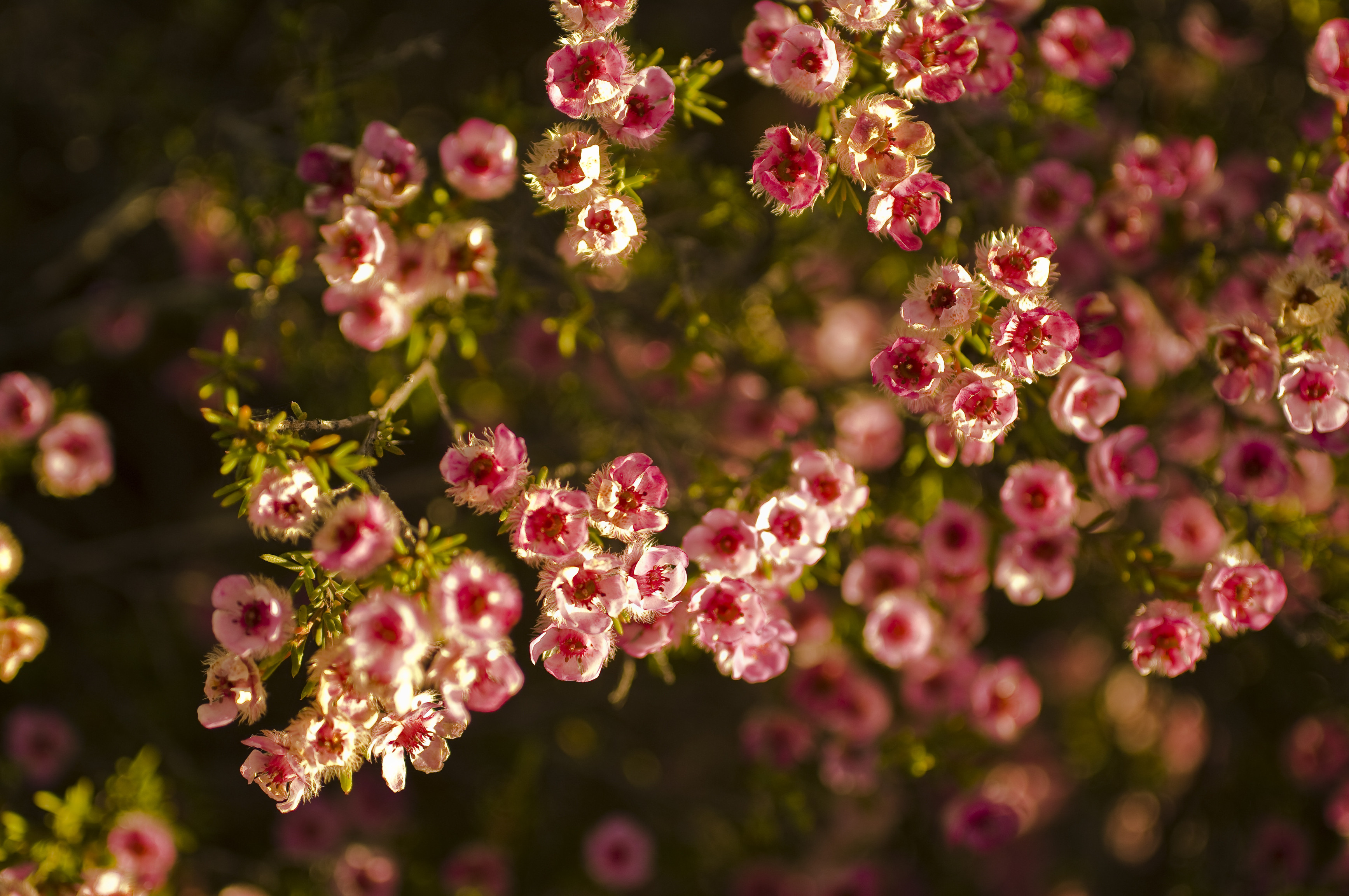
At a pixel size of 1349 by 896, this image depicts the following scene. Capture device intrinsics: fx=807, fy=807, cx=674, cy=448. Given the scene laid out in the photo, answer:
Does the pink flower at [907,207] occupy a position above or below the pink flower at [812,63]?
below

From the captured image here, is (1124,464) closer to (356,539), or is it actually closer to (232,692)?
(356,539)

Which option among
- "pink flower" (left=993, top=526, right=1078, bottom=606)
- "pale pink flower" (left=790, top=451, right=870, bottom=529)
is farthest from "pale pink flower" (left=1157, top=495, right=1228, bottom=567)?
"pale pink flower" (left=790, top=451, right=870, bottom=529)

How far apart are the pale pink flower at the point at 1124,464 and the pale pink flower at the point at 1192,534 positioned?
4.68 ft

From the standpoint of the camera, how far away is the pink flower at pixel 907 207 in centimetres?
238

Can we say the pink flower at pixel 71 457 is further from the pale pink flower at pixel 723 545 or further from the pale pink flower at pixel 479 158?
the pale pink flower at pixel 723 545

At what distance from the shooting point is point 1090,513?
4.94 metres

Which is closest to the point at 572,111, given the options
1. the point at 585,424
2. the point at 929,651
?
the point at 585,424

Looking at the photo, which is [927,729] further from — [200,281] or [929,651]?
[200,281]

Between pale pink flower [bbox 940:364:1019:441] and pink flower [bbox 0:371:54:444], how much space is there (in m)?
3.69

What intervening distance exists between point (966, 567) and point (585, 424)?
1.92 meters

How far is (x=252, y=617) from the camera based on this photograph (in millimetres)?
2301

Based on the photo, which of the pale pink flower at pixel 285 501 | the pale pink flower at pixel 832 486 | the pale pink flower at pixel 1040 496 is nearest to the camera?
the pale pink flower at pixel 285 501

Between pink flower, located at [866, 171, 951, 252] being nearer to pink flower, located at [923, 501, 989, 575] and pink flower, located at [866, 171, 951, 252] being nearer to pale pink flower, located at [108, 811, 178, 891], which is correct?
pink flower, located at [923, 501, 989, 575]

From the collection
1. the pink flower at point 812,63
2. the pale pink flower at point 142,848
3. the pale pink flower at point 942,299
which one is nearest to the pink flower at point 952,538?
the pale pink flower at point 942,299
